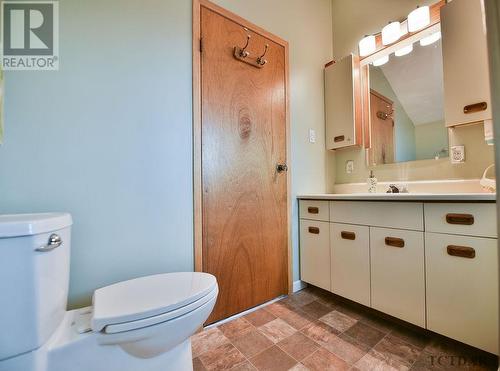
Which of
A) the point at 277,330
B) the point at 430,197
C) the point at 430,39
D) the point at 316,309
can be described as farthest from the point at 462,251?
the point at 430,39

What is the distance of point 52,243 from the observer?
69 centimetres

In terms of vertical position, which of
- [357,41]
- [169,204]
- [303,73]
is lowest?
[169,204]

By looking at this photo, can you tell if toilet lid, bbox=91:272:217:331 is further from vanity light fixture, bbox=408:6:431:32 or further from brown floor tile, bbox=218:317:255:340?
vanity light fixture, bbox=408:6:431:32

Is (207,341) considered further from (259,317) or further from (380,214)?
(380,214)

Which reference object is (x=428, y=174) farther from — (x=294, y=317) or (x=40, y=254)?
(x=40, y=254)

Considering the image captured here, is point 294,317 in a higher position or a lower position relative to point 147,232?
lower

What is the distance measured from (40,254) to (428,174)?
2.13 meters

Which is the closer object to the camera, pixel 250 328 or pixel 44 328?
pixel 44 328

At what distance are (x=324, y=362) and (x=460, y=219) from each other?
916 mm

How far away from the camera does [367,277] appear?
1.35m

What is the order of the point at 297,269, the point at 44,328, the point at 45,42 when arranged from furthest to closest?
the point at 297,269 → the point at 45,42 → the point at 44,328

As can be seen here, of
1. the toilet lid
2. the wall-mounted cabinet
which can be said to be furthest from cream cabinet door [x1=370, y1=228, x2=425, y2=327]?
the toilet lid

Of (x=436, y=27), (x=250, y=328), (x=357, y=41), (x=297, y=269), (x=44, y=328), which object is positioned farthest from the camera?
(x=357, y=41)

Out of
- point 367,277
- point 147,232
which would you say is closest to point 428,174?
point 367,277
